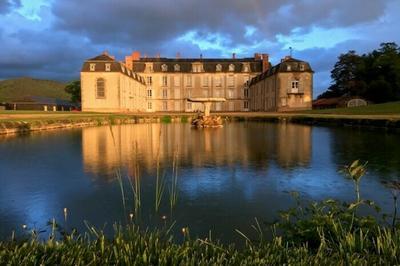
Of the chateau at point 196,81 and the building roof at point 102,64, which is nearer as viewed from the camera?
the building roof at point 102,64

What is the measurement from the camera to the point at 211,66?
64.7 m

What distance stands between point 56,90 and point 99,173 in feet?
456

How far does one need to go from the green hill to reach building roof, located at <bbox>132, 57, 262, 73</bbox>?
69007mm

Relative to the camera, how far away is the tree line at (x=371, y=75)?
48.0 meters

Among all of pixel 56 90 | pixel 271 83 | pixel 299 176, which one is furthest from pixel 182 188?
pixel 56 90

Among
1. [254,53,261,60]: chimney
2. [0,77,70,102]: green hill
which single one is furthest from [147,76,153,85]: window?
[0,77,70,102]: green hill

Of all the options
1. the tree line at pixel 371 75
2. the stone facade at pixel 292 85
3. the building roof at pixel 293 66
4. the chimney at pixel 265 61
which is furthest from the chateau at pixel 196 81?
the tree line at pixel 371 75

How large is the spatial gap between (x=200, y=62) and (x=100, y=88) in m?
20.9

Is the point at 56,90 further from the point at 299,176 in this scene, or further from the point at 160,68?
the point at 299,176

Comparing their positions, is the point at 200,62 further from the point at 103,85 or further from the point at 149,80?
the point at 103,85

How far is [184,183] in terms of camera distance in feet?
25.3

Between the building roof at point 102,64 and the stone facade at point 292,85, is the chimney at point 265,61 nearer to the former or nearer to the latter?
the stone facade at point 292,85

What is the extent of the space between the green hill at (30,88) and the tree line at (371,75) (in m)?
91.3

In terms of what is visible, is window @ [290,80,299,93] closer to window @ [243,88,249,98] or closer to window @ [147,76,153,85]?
window @ [243,88,249,98]
